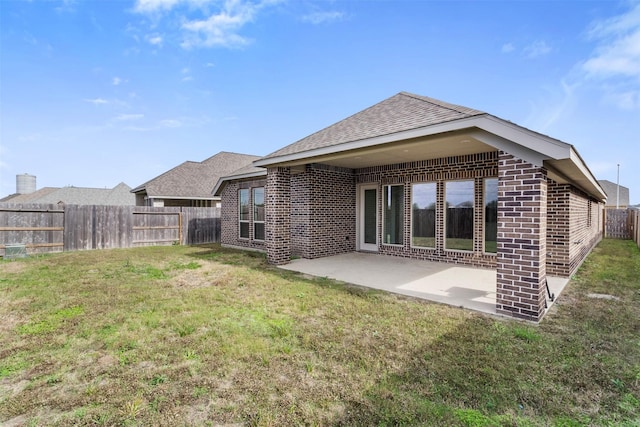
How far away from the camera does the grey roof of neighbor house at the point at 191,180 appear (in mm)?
17922

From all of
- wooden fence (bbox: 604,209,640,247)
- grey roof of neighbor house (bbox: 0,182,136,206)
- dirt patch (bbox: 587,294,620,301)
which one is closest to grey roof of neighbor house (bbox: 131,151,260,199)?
grey roof of neighbor house (bbox: 0,182,136,206)

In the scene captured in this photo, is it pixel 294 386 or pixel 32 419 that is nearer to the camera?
pixel 32 419

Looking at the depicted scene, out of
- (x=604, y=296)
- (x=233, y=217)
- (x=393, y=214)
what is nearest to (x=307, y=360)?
(x=604, y=296)

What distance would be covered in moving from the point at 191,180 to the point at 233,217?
8239mm

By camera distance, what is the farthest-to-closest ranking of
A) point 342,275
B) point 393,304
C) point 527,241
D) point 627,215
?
point 627,215 < point 342,275 < point 393,304 < point 527,241

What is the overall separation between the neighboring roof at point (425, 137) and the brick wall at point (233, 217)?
4.05m

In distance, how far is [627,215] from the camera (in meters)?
17.8

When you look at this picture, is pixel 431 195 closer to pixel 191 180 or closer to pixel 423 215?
pixel 423 215

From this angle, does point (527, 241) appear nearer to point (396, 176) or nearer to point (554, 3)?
point (396, 176)

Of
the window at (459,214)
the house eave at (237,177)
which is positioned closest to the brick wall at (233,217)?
the house eave at (237,177)

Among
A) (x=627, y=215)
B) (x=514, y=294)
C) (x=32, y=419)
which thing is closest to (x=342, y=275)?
→ (x=514, y=294)

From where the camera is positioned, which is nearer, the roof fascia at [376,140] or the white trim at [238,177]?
the roof fascia at [376,140]

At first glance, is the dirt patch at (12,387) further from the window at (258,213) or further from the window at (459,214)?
the window at (258,213)

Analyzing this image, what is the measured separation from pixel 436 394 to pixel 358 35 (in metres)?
10.3
